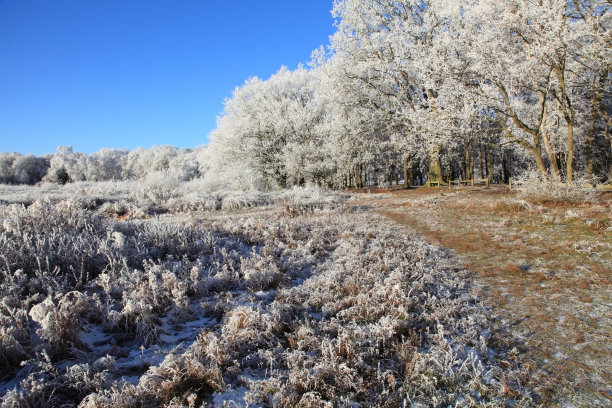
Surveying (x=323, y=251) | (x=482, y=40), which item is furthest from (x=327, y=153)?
(x=323, y=251)

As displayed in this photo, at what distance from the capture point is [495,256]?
6.30 metres

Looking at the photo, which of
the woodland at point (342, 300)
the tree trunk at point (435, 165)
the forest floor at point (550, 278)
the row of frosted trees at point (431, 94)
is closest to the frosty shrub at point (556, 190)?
the woodland at point (342, 300)

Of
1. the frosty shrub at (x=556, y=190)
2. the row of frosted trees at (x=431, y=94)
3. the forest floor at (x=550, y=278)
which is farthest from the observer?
the row of frosted trees at (x=431, y=94)

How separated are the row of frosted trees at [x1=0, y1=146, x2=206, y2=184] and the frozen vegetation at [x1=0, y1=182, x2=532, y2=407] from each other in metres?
66.1

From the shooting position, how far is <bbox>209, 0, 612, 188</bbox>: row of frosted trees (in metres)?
12.3

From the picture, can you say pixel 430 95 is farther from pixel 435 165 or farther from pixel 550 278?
pixel 550 278

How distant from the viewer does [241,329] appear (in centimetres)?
349

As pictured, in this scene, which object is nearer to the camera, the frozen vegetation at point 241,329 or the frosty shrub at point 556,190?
the frozen vegetation at point 241,329

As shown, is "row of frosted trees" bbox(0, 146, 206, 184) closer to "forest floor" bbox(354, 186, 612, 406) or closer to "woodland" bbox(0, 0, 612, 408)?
"woodland" bbox(0, 0, 612, 408)

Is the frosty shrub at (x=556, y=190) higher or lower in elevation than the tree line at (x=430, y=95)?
lower

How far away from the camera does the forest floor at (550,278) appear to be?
2928mm

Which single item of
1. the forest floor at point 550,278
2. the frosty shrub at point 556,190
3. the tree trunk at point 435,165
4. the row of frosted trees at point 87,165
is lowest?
the forest floor at point 550,278

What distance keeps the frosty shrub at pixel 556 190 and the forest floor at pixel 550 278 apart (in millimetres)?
435

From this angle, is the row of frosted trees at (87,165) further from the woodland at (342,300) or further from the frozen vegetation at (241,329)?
the frozen vegetation at (241,329)
